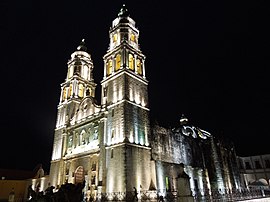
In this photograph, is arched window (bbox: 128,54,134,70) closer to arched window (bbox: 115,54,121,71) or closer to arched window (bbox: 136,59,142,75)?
arched window (bbox: 136,59,142,75)

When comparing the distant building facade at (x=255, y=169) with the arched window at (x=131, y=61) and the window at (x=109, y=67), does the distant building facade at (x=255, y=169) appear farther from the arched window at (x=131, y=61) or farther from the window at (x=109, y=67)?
the window at (x=109, y=67)

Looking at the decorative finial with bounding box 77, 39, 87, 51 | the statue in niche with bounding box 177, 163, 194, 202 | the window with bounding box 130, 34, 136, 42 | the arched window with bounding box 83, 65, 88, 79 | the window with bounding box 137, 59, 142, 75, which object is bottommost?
the statue in niche with bounding box 177, 163, 194, 202

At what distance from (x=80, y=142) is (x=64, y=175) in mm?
5396

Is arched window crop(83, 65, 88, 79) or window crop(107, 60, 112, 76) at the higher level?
arched window crop(83, 65, 88, 79)

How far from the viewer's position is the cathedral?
2466 centimetres

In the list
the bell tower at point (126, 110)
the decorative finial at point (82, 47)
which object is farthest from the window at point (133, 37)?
the decorative finial at point (82, 47)

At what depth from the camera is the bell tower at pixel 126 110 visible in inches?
945

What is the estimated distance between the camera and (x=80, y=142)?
1254 inches

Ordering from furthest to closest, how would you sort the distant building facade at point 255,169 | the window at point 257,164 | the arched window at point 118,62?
1. the window at point 257,164
2. the distant building facade at point 255,169
3. the arched window at point 118,62

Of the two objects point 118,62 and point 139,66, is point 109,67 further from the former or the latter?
point 139,66

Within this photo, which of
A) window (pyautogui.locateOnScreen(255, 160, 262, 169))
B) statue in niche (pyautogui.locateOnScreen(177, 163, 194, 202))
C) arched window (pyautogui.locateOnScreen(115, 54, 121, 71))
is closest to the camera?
statue in niche (pyautogui.locateOnScreen(177, 163, 194, 202))

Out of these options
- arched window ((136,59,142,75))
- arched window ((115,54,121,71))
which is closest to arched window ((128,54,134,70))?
arched window ((136,59,142,75))

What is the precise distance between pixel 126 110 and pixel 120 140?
12.0 feet

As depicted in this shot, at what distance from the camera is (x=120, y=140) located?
995 inches
